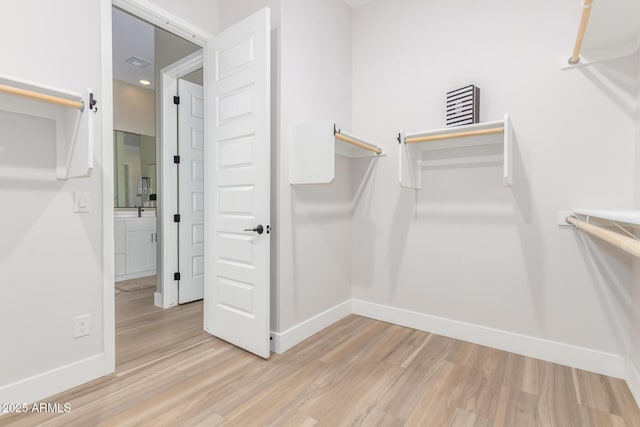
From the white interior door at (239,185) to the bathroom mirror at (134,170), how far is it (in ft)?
9.80

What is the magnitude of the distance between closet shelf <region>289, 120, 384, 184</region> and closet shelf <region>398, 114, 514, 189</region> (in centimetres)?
44

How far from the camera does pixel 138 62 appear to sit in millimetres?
4449

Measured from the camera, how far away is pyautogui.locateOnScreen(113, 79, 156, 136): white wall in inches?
192

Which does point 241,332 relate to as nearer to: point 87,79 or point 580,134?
point 87,79

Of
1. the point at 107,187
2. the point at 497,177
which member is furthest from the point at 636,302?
the point at 107,187

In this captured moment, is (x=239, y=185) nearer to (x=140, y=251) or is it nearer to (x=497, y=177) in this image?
(x=497, y=177)

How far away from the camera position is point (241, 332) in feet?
7.72

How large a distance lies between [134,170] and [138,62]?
154cm

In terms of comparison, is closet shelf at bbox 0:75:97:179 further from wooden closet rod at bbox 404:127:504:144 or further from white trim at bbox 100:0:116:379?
wooden closet rod at bbox 404:127:504:144

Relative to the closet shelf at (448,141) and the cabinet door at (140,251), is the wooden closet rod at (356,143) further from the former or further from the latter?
the cabinet door at (140,251)

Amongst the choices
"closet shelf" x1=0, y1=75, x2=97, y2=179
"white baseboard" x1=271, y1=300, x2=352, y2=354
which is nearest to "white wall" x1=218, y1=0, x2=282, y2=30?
"closet shelf" x1=0, y1=75, x2=97, y2=179

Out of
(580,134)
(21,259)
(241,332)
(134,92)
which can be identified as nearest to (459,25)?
(580,134)

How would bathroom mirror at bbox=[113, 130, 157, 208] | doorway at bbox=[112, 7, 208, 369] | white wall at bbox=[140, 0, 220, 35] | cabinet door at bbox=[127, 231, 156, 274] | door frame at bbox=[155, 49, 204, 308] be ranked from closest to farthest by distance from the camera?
1. white wall at bbox=[140, 0, 220, 35]
2. doorway at bbox=[112, 7, 208, 369]
3. door frame at bbox=[155, 49, 204, 308]
4. cabinet door at bbox=[127, 231, 156, 274]
5. bathroom mirror at bbox=[113, 130, 157, 208]

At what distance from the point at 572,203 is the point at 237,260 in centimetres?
230
